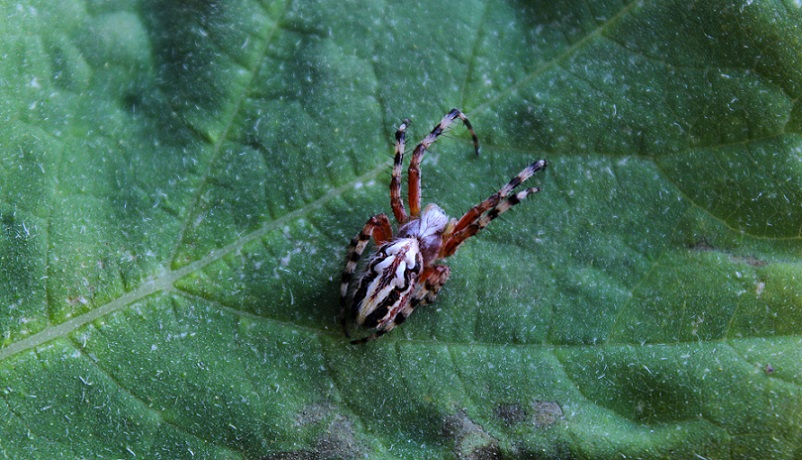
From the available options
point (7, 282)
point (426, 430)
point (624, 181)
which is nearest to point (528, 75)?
point (624, 181)

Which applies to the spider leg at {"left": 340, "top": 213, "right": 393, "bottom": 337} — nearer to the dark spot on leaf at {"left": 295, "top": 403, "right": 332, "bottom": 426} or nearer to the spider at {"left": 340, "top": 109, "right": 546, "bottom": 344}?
the spider at {"left": 340, "top": 109, "right": 546, "bottom": 344}

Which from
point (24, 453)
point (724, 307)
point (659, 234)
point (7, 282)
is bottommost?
point (24, 453)

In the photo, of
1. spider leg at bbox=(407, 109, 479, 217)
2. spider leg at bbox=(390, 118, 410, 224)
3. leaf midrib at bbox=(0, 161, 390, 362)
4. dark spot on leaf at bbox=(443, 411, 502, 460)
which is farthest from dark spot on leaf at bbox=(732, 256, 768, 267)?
leaf midrib at bbox=(0, 161, 390, 362)

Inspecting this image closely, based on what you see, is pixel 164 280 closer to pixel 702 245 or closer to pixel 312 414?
pixel 312 414

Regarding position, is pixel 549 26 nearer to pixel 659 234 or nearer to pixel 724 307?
pixel 659 234

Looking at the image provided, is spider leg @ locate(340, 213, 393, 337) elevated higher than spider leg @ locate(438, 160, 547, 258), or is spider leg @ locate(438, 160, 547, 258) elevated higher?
spider leg @ locate(438, 160, 547, 258)

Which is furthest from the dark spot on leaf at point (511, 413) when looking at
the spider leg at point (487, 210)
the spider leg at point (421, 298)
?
the spider leg at point (487, 210)
